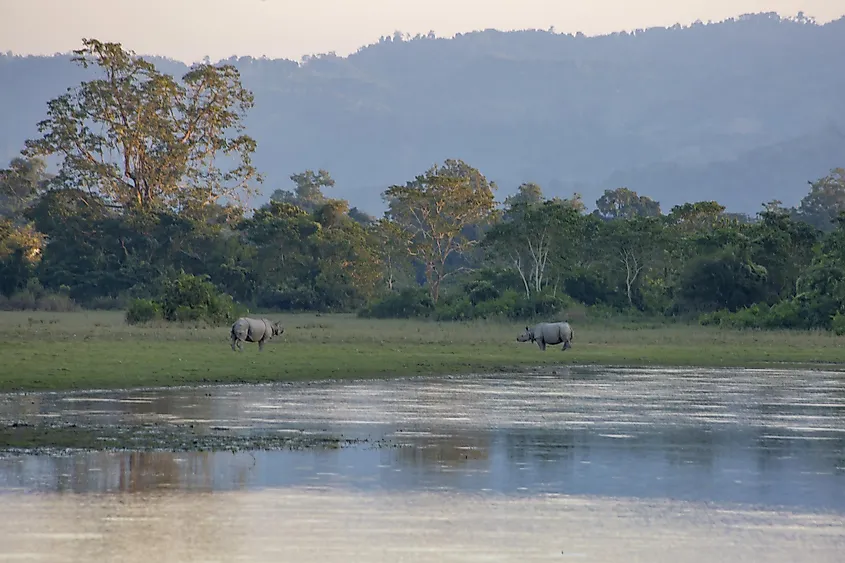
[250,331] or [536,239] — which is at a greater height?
[536,239]

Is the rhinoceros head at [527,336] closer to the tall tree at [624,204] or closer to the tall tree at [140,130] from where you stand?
the tall tree at [140,130]

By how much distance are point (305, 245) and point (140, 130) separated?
40.5 feet

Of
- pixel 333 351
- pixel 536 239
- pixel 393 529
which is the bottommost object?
pixel 393 529

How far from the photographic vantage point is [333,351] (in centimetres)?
3397

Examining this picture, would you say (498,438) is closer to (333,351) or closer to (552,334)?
(333,351)

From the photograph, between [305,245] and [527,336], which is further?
[305,245]

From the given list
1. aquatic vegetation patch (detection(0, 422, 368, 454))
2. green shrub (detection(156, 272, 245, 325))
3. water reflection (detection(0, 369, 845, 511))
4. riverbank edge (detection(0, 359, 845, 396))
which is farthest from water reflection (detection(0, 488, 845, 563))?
green shrub (detection(156, 272, 245, 325))

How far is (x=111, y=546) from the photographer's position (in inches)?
384

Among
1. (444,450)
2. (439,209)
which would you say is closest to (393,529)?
(444,450)

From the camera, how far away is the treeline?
54469 millimetres

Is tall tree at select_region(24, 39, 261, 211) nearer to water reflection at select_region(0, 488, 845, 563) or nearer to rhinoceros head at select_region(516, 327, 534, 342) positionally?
rhinoceros head at select_region(516, 327, 534, 342)

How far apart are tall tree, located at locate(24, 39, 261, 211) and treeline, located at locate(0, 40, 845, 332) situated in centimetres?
10

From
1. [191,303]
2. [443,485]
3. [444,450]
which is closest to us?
[443,485]

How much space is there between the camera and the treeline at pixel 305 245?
5447 centimetres
